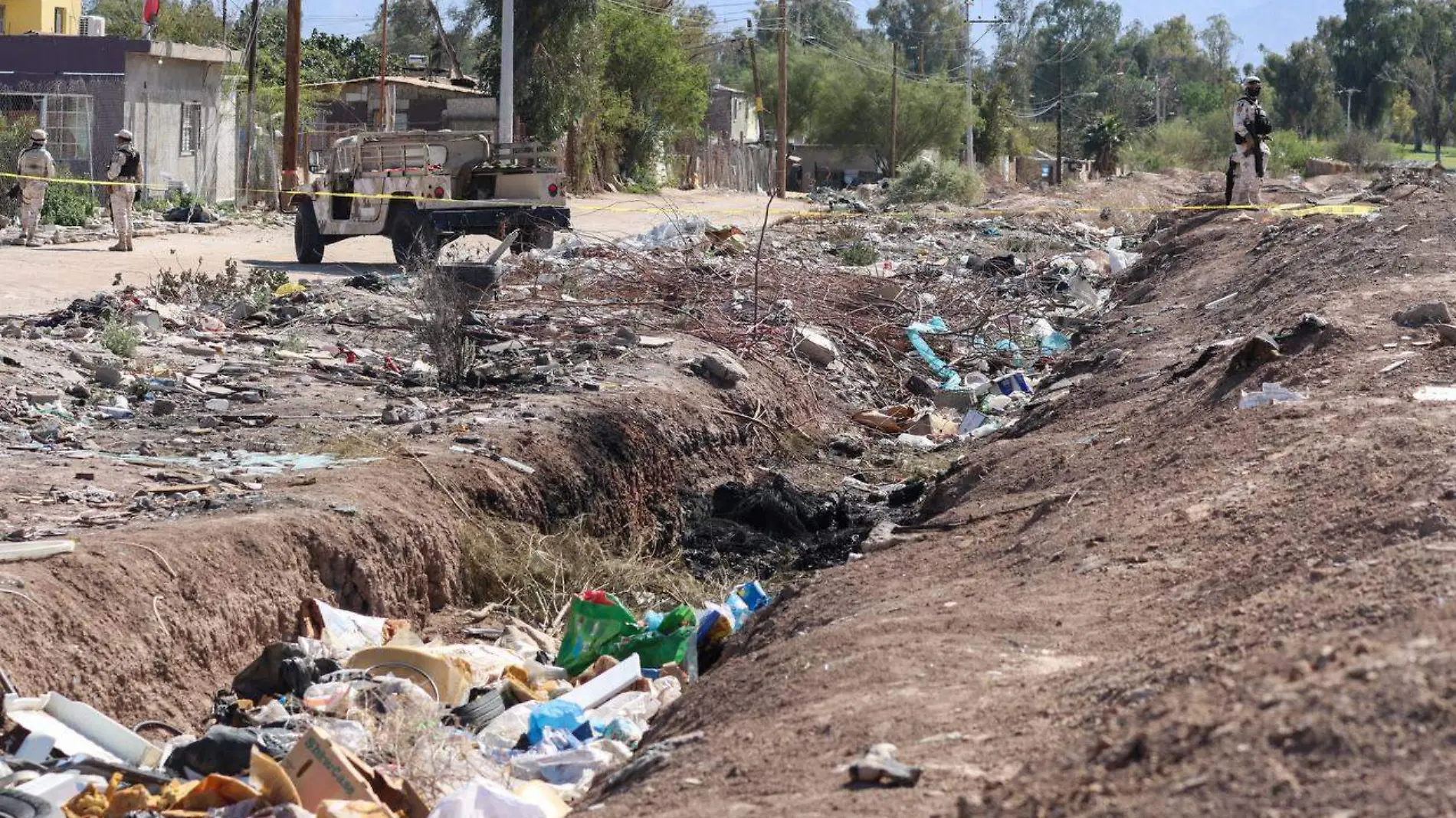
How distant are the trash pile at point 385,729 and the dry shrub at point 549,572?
76cm

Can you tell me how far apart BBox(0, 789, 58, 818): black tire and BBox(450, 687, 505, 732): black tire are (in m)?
1.73

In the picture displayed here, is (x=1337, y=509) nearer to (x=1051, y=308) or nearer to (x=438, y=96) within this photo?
(x=1051, y=308)

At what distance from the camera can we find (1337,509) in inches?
231

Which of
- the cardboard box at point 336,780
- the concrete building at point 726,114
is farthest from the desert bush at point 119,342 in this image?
the concrete building at point 726,114

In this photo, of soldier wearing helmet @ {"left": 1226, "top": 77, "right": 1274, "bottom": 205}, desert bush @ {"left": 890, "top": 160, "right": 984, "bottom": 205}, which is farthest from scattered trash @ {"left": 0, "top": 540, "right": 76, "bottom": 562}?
desert bush @ {"left": 890, "top": 160, "right": 984, "bottom": 205}

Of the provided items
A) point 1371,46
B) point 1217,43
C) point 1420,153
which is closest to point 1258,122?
point 1420,153

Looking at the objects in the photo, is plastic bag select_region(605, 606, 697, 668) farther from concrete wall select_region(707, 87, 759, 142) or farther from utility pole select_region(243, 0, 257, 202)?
concrete wall select_region(707, 87, 759, 142)

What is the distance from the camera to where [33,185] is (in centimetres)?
2100

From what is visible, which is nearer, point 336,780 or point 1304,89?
point 336,780

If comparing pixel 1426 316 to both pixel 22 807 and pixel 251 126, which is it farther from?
pixel 251 126

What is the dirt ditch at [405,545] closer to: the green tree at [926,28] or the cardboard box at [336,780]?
the cardboard box at [336,780]

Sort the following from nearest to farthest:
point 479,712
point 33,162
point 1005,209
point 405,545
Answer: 1. point 479,712
2. point 405,545
3. point 33,162
4. point 1005,209

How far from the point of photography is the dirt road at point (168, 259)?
1608 cm

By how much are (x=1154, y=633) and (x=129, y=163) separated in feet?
60.9
